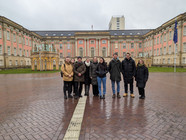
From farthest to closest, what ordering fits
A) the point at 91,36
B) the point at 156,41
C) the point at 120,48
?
the point at 120,48 → the point at 91,36 → the point at 156,41

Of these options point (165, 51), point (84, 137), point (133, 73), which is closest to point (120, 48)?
point (165, 51)

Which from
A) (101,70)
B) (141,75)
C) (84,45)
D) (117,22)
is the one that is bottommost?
(141,75)

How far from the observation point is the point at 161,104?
18.4 feet

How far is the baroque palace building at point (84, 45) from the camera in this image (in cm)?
2931

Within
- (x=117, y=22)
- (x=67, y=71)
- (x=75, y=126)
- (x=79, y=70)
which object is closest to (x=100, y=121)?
(x=75, y=126)

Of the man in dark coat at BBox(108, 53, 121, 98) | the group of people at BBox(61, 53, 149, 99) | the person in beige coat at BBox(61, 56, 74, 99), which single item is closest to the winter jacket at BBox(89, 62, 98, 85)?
the group of people at BBox(61, 53, 149, 99)

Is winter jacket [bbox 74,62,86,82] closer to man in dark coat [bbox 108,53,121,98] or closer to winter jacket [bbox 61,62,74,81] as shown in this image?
winter jacket [bbox 61,62,74,81]

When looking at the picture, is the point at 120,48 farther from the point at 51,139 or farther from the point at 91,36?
the point at 51,139

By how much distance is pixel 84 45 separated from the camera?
56.6 metres

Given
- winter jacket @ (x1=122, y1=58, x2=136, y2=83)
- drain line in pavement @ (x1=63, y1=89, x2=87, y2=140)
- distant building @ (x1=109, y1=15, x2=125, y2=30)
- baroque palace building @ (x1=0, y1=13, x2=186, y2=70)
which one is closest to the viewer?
drain line in pavement @ (x1=63, y1=89, x2=87, y2=140)

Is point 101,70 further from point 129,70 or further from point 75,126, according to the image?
point 75,126

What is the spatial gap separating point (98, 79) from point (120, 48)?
55.5 m

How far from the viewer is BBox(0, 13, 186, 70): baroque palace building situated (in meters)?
29.3

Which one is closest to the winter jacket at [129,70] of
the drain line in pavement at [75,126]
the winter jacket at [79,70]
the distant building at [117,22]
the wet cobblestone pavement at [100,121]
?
the wet cobblestone pavement at [100,121]
